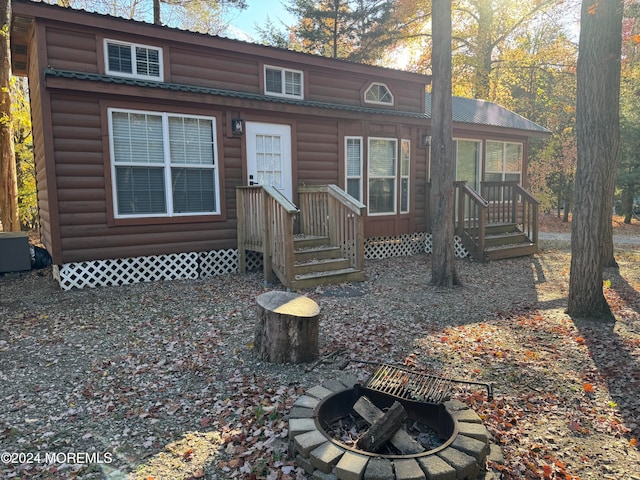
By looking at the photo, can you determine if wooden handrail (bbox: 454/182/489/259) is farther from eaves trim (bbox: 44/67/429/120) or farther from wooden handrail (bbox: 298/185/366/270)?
wooden handrail (bbox: 298/185/366/270)

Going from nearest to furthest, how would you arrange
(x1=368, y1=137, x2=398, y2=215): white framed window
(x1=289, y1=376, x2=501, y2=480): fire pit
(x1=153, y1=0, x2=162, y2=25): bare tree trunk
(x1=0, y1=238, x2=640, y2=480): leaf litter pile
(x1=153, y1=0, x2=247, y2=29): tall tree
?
(x1=289, y1=376, x2=501, y2=480): fire pit
(x1=0, y1=238, x2=640, y2=480): leaf litter pile
(x1=368, y1=137, x2=398, y2=215): white framed window
(x1=153, y1=0, x2=162, y2=25): bare tree trunk
(x1=153, y1=0, x2=247, y2=29): tall tree

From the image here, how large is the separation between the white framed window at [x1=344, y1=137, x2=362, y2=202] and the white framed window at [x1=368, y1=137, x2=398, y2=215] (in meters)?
0.28

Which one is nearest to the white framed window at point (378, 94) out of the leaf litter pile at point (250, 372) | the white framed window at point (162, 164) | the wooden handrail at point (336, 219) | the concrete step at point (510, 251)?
the wooden handrail at point (336, 219)

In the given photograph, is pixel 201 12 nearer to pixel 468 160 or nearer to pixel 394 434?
pixel 468 160

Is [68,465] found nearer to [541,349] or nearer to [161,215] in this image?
[541,349]

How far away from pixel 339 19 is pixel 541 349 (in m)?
20.9

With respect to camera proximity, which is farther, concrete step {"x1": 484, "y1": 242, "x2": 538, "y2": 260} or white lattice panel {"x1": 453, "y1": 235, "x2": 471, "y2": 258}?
white lattice panel {"x1": 453, "y1": 235, "x2": 471, "y2": 258}

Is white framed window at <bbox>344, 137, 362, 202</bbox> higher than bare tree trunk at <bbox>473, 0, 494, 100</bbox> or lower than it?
lower

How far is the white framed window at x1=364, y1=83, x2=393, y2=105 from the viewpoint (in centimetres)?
978

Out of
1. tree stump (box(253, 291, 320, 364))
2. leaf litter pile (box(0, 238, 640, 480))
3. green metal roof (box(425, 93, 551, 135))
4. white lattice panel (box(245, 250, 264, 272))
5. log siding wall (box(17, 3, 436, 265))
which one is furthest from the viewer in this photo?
green metal roof (box(425, 93, 551, 135))

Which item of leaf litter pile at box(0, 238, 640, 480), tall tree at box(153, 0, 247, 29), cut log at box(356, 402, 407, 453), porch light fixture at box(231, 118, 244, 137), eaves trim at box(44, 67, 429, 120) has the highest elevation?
tall tree at box(153, 0, 247, 29)

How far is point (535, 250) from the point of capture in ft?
34.0

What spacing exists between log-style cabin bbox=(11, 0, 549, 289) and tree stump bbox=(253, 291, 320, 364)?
2.58 m

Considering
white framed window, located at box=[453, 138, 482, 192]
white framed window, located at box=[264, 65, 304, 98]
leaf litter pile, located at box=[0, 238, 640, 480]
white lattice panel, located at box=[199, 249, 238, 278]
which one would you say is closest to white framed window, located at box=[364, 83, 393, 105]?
white framed window, located at box=[264, 65, 304, 98]
